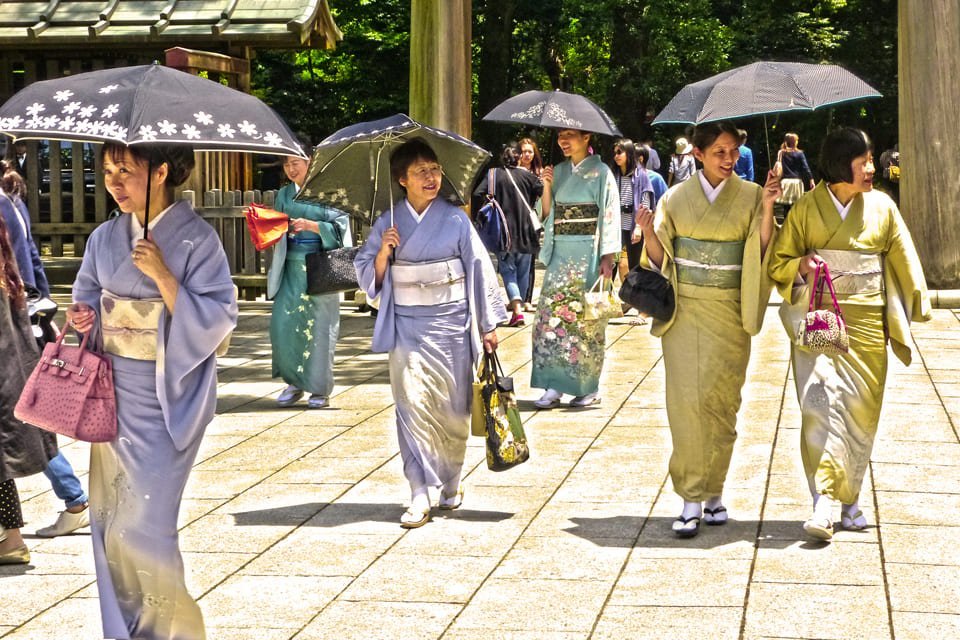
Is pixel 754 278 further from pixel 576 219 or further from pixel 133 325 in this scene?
pixel 576 219

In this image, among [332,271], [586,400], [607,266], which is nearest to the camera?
[332,271]

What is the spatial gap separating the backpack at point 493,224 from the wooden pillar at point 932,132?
3.92 m

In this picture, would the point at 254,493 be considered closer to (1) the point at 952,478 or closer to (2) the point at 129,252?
(2) the point at 129,252

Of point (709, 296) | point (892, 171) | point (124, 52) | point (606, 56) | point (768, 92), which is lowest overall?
point (709, 296)

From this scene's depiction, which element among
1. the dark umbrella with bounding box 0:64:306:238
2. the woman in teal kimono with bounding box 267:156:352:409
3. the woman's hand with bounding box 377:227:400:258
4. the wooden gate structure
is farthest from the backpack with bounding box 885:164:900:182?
the dark umbrella with bounding box 0:64:306:238

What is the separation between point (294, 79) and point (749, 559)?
23685 mm

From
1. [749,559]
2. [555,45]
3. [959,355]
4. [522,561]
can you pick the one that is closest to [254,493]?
[522,561]

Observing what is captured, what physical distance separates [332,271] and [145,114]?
5000mm

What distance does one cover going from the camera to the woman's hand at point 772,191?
6.18 m

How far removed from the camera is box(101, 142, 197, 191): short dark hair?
14.2 feet

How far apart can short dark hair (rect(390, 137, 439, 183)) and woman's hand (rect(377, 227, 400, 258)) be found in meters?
0.25

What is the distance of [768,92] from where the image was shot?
6.34 meters

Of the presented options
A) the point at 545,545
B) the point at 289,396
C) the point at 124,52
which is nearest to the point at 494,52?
the point at 124,52

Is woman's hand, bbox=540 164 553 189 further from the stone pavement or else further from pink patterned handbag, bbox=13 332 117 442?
pink patterned handbag, bbox=13 332 117 442
